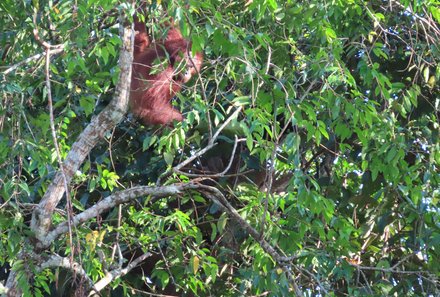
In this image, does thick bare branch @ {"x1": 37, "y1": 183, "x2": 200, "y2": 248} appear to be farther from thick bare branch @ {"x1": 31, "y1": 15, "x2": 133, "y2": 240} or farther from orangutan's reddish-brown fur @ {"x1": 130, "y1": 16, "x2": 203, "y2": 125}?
orangutan's reddish-brown fur @ {"x1": 130, "y1": 16, "x2": 203, "y2": 125}

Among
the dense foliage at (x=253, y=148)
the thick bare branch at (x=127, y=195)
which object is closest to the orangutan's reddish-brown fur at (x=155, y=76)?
the dense foliage at (x=253, y=148)

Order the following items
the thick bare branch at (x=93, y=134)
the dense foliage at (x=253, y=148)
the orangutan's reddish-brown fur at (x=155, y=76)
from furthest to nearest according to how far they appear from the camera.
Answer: the orangutan's reddish-brown fur at (x=155, y=76) → the dense foliage at (x=253, y=148) → the thick bare branch at (x=93, y=134)

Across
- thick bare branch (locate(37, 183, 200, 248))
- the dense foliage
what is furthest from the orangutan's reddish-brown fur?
thick bare branch (locate(37, 183, 200, 248))

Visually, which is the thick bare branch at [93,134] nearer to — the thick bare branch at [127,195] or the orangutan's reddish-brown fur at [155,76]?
the thick bare branch at [127,195]

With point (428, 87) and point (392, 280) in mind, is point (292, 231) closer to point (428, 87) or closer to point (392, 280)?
point (392, 280)

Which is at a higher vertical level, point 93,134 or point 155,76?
point 93,134

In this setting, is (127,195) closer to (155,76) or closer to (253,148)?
(253,148)

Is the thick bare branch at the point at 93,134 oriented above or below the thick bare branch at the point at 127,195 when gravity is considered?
above

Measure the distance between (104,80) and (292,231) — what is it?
115 centimetres

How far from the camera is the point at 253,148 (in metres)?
4.44

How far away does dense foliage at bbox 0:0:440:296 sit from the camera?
3.66 m

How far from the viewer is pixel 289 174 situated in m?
5.16

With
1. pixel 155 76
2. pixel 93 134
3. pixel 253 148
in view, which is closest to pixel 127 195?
pixel 93 134

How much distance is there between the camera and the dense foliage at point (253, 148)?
3.66 meters
